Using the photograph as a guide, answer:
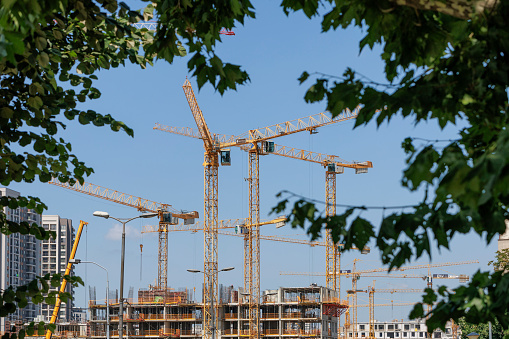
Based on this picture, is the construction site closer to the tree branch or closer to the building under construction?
the building under construction

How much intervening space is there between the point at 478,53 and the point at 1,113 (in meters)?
5.86

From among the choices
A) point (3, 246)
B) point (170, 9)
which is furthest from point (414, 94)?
point (3, 246)

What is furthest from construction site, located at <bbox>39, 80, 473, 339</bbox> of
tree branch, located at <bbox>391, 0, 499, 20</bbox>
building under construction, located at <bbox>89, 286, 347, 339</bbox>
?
tree branch, located at <bbox>391, 0, 499, 20</bbox>

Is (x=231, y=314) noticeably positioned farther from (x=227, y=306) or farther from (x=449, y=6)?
(x=449, y=6)

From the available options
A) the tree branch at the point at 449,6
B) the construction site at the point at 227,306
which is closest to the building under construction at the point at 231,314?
the construction site at the point at 227,306

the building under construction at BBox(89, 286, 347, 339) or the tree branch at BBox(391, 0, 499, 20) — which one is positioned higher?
the tree branch at BBox(391, 0, 499, 20)

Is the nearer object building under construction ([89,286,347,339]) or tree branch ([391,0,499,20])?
tree branch ([391,0,499,20])

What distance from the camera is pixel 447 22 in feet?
18.2

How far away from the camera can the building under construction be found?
357 feet

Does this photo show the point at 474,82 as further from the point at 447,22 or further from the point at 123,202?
the point at 123,202

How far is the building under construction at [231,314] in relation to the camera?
109 metres

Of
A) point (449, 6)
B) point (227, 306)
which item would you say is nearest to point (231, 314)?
point (227, 306)

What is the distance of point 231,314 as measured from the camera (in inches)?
4498

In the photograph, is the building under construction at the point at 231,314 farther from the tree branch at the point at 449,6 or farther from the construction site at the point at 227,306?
the tree branch at the point at 449,6
